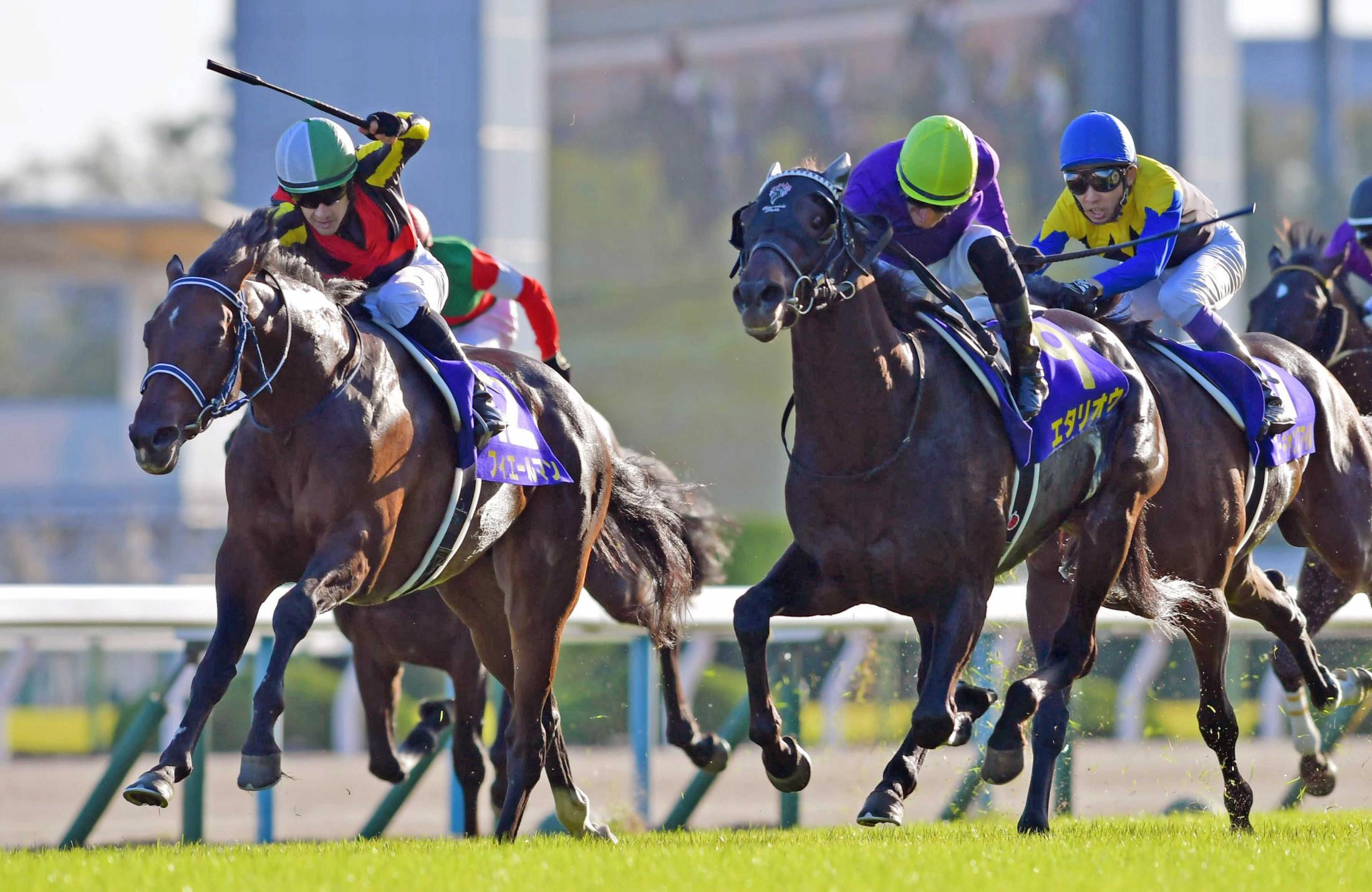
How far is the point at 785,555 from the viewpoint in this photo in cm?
539

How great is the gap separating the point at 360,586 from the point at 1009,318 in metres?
1.95

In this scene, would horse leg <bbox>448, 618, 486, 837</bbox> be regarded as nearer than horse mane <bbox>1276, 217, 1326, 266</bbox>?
Yes

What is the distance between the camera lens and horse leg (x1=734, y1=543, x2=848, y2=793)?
5.26 meters

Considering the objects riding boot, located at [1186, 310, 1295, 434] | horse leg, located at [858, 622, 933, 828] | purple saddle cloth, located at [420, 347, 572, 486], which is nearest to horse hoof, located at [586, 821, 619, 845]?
purple saddle cloth, located at [420, 347, 572, 486]

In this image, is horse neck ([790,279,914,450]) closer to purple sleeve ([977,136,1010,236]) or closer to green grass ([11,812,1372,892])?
purple sleeve ([977,136,1010,236])

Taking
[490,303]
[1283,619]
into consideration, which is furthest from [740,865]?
Answer: [490,303]

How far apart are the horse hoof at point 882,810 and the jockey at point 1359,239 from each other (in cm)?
389

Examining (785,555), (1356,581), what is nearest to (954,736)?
(785,555)

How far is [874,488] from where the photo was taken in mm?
5203

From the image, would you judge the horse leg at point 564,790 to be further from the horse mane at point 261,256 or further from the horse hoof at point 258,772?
the horse mane at point 261,256

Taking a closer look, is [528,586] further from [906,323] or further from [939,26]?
[939,26]

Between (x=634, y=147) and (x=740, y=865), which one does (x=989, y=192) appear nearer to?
(x=740, y=865)

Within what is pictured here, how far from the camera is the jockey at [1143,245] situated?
6270 millimetres

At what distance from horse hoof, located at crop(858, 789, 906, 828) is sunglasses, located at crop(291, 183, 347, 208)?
2413mm
